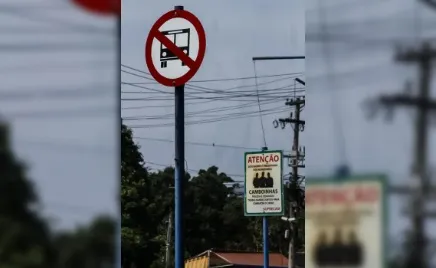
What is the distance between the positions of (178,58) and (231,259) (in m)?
0.71

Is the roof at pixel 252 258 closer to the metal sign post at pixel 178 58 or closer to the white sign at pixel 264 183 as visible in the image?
the white sign at pixel 264 183

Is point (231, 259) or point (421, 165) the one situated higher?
point (421, 165)

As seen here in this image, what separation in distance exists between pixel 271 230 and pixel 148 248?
1.55 ft

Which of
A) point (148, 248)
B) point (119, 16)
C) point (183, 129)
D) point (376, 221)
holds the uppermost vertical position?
point (119, 16)

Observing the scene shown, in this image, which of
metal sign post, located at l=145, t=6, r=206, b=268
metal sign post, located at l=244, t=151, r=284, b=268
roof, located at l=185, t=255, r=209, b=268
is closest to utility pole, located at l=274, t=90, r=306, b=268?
metal sign post, located at l=244, t=151, r=284, b=268

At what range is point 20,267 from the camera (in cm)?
156

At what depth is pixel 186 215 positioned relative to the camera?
2.02 metres

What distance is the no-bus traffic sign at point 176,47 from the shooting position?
170 cm

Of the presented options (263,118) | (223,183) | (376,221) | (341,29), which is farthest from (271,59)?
(376,221)

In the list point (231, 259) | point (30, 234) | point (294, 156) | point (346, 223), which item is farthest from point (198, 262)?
point (346, 223)

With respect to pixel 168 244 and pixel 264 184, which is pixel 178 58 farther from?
pixel 168 244

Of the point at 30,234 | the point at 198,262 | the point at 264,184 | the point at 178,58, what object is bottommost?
the point at 198,262

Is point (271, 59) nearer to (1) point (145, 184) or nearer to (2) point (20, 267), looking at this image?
(1) point (145, 184)

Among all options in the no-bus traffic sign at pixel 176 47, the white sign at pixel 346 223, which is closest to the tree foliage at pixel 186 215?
the no-bus traffic sign at pixel 176 47
